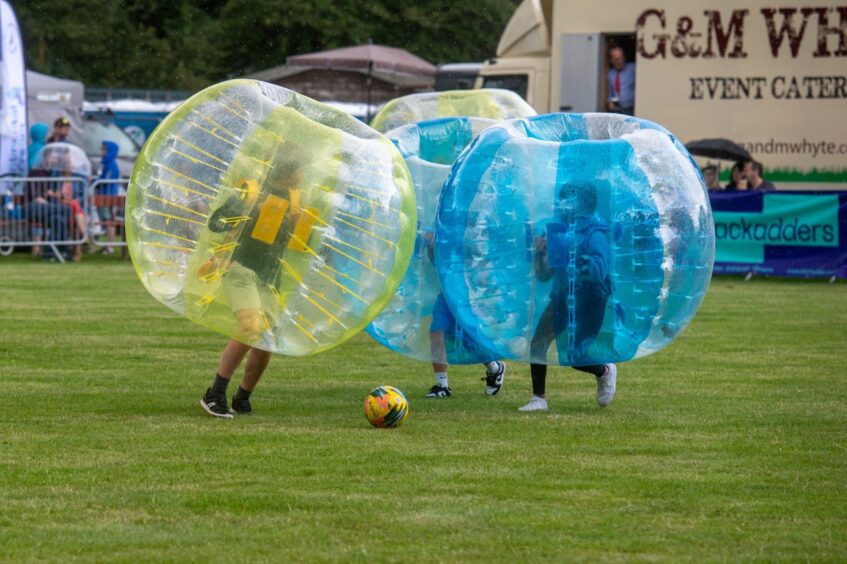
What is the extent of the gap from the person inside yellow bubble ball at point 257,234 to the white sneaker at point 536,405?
2.06 metres

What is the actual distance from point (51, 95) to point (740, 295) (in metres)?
21.3

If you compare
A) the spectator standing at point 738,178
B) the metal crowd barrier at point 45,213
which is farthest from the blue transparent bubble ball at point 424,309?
the metal crowd barrier at point 45,213

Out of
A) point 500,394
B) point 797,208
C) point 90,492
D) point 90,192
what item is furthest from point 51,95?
point 90,492

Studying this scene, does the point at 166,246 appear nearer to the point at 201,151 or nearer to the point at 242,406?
the point at 201,151

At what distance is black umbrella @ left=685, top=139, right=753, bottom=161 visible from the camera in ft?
72.3

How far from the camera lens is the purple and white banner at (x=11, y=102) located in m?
23.8

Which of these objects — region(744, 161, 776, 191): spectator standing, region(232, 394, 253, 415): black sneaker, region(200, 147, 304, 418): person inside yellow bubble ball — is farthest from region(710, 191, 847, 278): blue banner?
region(200, 147, 304, 418): person inside yellow bubble ball

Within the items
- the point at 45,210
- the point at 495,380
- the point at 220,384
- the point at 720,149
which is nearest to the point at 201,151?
the point at 220,384

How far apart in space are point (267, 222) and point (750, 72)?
50.8ft

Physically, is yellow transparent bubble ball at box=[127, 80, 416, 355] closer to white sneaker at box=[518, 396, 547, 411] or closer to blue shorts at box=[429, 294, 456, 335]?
blue shorts at box=[429, 294, 456, 335]

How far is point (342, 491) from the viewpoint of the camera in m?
6.79

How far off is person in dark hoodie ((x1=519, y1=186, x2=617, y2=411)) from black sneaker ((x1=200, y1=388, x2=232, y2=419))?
1.98m

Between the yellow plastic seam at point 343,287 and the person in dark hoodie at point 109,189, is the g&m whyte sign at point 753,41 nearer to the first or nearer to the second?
the person in dark hoodie at point 109,189

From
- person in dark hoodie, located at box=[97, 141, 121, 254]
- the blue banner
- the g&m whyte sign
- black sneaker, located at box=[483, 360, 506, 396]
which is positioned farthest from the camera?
person in dark hoodie, located at box=[97, 141, 121, 254]
